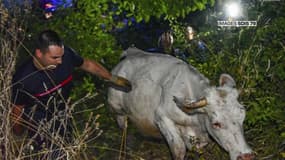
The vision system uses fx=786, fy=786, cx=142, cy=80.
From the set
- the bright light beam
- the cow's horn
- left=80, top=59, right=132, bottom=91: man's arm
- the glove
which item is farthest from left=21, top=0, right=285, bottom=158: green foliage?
the bright light beam

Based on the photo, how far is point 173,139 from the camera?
864 cm

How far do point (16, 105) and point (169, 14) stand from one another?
3139 mm

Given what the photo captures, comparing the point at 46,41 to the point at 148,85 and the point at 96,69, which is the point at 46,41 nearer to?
the point at 96,69

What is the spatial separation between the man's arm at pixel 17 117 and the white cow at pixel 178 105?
5.90 ft

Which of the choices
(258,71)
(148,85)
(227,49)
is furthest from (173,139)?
(227,49)

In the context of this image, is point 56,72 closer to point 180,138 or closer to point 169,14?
point 180,138

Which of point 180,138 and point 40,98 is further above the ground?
point 40,98

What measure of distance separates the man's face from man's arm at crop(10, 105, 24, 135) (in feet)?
1.57

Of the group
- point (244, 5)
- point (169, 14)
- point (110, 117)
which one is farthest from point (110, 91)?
point (244, 5)

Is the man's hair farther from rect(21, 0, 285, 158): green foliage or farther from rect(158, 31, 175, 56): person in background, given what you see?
rect(158, 31, 175, 56): person in background

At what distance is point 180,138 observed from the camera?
8680 millimetres

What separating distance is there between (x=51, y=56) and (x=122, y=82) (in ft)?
6.03

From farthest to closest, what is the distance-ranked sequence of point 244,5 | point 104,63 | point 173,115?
point 244,5
point 104,63
point 173,115

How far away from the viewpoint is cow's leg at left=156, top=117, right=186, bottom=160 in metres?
8.62
